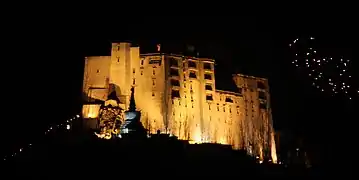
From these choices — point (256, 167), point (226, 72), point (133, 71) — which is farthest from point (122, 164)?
point (226, 72)

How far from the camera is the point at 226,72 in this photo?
2953 inches

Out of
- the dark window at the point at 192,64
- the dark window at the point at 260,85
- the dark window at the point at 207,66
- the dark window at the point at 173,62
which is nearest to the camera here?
the dark window at the point at 173,62

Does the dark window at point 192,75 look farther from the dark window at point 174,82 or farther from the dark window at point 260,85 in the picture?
the dark window at point 260,85

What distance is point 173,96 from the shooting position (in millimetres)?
63906

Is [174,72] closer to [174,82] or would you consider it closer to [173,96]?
[174,82]

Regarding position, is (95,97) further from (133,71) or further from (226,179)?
(226,179)

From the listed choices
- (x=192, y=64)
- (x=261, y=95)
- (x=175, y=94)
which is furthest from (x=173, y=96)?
(x=261, y=95)

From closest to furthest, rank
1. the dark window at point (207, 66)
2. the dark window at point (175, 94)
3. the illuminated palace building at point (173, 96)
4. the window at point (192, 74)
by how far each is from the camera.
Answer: the illuminated palace building at point (173, 96) < the dark window at point (175, 94) < the window at point (192, 74) < the dark window at point (207, 66)

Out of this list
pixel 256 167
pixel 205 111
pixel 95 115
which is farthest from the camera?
pixel 205 111

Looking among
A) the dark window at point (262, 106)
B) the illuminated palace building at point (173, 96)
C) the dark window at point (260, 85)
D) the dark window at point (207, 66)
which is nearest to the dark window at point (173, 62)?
the illuminated palace building at point (173, 96)

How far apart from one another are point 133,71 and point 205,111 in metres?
11.5

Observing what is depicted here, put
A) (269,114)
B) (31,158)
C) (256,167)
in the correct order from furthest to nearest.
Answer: (269,114)
(256,167)
(31,158)

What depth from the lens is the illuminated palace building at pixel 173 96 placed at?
206ft

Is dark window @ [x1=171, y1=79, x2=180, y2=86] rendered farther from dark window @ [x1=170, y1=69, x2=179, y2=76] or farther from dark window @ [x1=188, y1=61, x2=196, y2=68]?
dark window @ [x1=188, y1=61, x2=196, y2=68]
